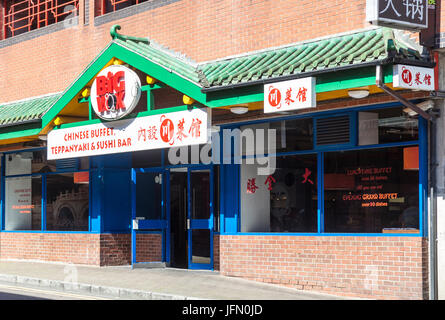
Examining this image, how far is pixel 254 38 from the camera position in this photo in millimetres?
15734

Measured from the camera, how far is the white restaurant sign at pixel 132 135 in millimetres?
14875

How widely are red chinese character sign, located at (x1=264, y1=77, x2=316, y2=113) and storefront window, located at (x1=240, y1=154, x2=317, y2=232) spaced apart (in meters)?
1.81

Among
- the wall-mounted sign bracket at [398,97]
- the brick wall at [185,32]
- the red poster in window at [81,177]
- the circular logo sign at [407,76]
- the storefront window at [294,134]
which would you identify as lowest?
the red poster in window at [81,177]

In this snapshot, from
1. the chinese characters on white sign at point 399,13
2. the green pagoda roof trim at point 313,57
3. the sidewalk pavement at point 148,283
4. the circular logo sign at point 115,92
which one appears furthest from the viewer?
the circular logo sign at point 115,92

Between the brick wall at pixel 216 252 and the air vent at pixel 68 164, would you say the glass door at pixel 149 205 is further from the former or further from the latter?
the air vent at pixel 68 164

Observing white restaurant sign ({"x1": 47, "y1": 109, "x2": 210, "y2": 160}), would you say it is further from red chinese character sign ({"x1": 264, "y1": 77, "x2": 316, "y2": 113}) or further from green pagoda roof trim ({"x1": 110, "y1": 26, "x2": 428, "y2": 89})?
red chinese character sign ({"x1": 264, "y1": 77, "x2": 316, "y2": 113})

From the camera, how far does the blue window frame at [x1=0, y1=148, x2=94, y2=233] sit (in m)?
19.7

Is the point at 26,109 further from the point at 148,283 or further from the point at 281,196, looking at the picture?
the point at 281,196

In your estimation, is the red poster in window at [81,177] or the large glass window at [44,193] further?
the large glass window at [44,193]

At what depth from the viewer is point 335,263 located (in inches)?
541

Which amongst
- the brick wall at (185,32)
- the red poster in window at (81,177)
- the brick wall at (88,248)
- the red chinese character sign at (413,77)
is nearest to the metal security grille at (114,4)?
the brick wall at (185,32)

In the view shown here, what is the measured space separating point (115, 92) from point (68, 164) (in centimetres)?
455
